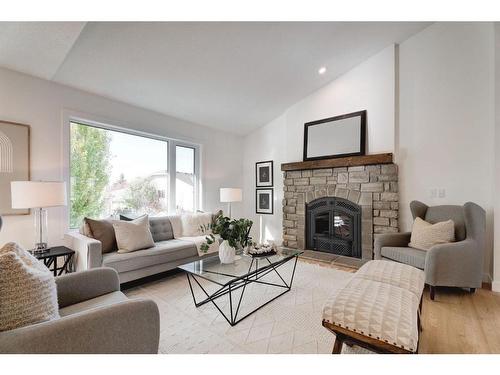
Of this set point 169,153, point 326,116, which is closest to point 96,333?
point 169,153

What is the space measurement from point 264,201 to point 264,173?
0.58 m

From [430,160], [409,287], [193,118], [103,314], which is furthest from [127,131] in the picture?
[430,160]

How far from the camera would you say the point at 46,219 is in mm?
2627

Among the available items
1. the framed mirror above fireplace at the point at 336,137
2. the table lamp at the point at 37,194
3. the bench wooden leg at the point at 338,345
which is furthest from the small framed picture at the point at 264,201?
the bench wooden leg at the point at 338,345

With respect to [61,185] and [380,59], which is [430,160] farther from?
[61,185]

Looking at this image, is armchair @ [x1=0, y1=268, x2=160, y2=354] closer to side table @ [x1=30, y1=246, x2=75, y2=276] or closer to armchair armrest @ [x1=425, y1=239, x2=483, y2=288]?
side table @ [x1=30, y1=246, x2=75, y2=276]

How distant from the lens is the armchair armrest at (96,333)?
0.89m

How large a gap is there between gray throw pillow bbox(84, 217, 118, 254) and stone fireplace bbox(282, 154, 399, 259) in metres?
2.81

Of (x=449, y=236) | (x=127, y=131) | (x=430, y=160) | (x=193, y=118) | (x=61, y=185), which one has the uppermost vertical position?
(x=193, y=118)

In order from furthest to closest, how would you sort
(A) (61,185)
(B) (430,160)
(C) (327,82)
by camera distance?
(C) (327,82) → (B) (430,160) → (A) (61,185)

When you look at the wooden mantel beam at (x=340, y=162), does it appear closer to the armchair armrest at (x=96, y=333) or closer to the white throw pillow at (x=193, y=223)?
the white throw pillow at (x=193, y=223)

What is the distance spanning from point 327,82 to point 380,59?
795mm

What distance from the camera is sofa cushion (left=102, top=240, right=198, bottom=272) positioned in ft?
7.89

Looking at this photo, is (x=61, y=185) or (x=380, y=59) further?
(x=380, y=59)
